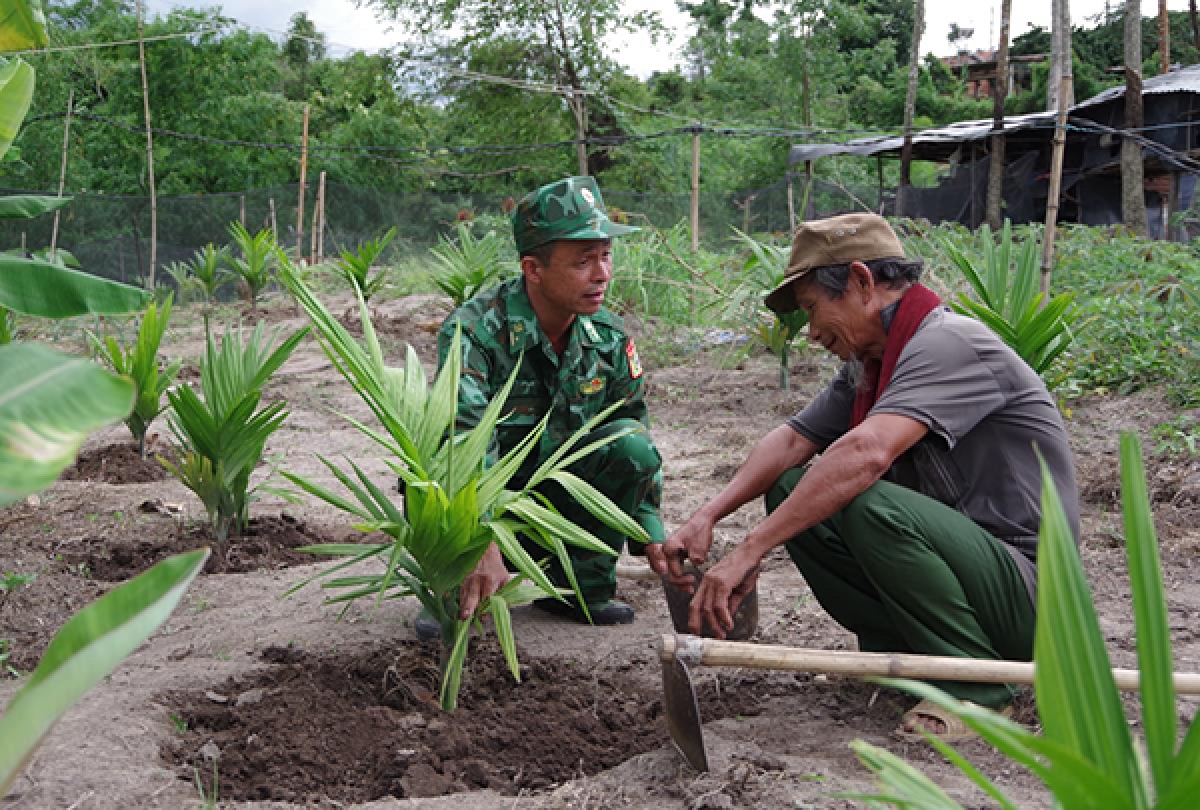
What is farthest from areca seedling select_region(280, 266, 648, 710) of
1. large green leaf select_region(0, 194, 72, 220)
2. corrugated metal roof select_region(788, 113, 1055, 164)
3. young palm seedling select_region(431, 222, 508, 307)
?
corrugated metal roof select_region(788, 113, 1055, 164)

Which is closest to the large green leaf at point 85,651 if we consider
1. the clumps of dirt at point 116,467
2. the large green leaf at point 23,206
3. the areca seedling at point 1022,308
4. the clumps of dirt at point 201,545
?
the large green leaf at point 23,206

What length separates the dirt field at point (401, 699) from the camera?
1908 millimetres

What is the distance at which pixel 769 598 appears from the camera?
3.17 meters

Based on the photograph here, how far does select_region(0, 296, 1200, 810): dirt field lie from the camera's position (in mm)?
1908

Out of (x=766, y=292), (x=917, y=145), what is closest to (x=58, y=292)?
(x=766, y=292)

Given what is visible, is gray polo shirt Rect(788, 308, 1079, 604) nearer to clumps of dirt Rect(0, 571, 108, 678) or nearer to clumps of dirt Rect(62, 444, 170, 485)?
clumps of dirt Rect(0, 571, 108, 678)

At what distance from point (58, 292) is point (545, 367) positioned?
4.70 feet

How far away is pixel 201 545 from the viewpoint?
11.2 ft

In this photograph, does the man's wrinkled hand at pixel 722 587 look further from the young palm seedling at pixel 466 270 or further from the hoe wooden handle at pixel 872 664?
the young palm seedling at pixel 466 270

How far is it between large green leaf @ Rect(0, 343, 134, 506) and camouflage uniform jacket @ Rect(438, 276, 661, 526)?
1931mm

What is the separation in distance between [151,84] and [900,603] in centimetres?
2212

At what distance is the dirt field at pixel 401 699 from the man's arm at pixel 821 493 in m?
0.28

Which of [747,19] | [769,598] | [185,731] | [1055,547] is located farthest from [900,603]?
[747,19]

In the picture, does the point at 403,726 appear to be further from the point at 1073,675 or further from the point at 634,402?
the point at 1073,675
